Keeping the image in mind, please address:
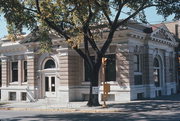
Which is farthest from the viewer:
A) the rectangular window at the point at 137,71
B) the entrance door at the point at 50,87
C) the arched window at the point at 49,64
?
the arched window at the point at 49,64

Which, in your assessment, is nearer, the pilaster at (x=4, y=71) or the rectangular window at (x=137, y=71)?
the rectangular window at (x=137, y=71)

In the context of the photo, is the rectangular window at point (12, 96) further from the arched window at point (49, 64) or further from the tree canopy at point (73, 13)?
the tree canopy at point (73, 13)

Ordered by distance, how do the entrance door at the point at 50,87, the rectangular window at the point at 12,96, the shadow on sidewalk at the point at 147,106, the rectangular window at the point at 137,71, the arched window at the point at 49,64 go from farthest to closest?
the rectangular window at the point at 12,96
the arched window at the point at 49,64
the entrance door at the point at 50,87
the rectangular window at the point at 137,71
the shadow on sidewalk at the point at 147,106

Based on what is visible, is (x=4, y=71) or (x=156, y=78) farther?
(x=4, y=71)

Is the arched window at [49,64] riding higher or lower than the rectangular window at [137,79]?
higher

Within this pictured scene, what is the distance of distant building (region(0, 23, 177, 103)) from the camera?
26.8 metres

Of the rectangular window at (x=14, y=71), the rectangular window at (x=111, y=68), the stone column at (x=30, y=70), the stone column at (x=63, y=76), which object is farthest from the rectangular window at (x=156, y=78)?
the rectangular window at (x=14, y=71)

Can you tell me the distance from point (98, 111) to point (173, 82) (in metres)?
17.5

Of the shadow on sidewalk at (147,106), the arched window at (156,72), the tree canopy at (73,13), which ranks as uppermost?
the tree canopy at (73,13)

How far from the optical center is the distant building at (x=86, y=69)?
26812 mm

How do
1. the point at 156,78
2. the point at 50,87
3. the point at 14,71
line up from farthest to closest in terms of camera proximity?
1. the point at 14,71
2. the point at 156,78
3. the point at 50,87

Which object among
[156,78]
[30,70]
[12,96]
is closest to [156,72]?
[156,78]

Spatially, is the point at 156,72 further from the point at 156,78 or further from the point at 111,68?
the point at 111,68

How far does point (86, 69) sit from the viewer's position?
96.1 ft
